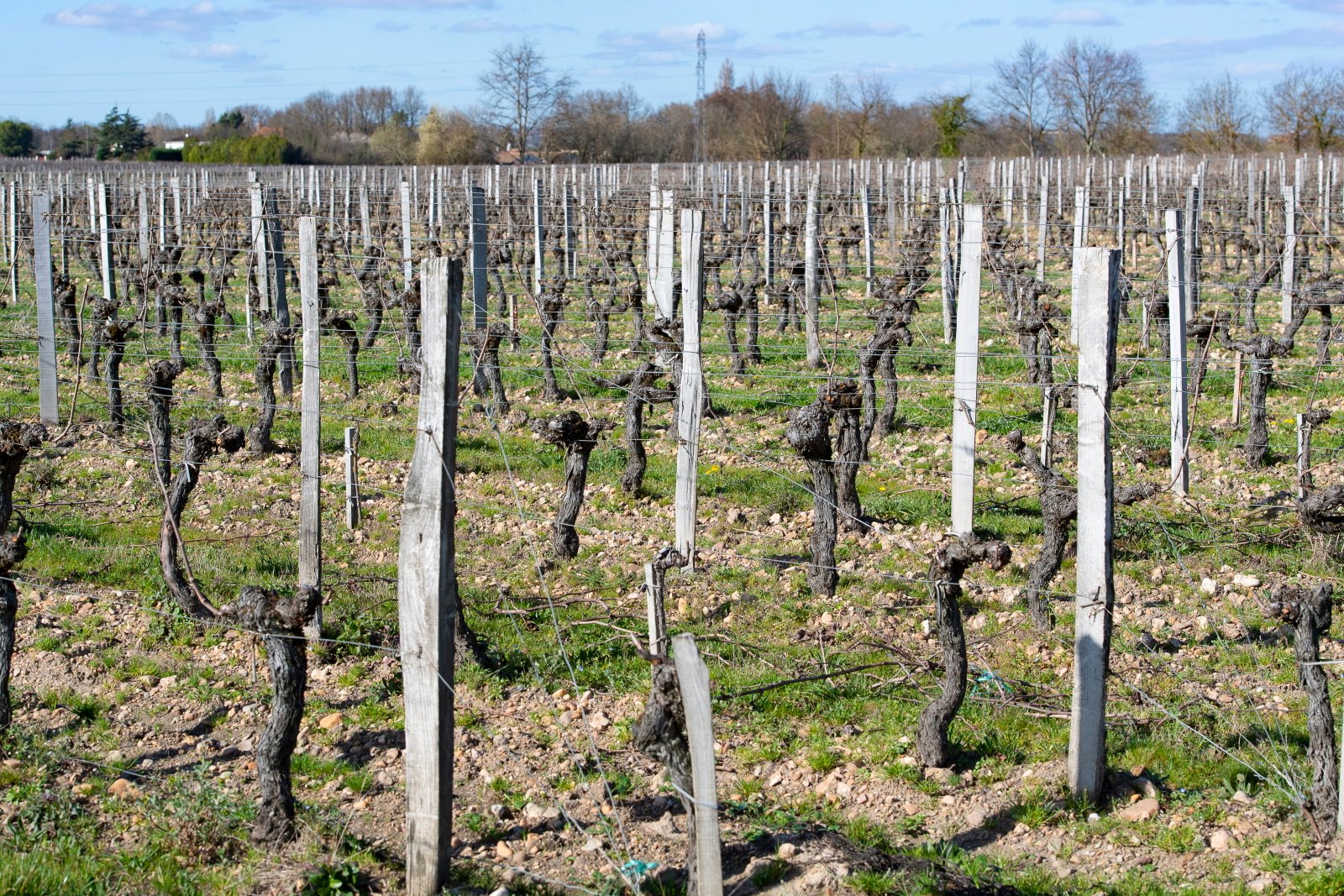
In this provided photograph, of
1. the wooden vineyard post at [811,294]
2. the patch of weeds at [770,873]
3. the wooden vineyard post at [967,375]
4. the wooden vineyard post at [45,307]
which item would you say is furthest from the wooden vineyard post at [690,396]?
the wooden vineyard post at [45,307]

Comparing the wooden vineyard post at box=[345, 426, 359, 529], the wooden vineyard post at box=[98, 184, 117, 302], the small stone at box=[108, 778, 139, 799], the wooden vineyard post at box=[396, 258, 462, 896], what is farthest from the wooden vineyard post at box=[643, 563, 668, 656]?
the wooden vineyard post at box=[98, 184, 117, 302]

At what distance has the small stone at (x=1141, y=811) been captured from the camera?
3955mm

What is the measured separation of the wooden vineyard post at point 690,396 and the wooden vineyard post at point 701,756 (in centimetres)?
339

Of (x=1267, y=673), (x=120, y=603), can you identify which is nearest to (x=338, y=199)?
(x=120, y=603)

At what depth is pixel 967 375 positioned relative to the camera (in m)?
6.57

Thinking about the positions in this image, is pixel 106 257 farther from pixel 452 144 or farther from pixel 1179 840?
pixel 452 144

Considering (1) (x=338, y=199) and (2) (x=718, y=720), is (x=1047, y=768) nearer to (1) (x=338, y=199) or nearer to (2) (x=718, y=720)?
(2) (x=718, y=720)

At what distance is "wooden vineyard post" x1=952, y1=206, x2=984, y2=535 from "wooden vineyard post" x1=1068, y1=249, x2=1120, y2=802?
2367 mm

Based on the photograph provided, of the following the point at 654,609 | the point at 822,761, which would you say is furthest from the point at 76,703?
the point at 822,761

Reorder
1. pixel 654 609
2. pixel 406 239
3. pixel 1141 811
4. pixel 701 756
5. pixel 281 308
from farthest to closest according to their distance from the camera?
pixel 406 239, pixel 281 308, pixel 1141 811, pixel 654 609, pixel 701 756

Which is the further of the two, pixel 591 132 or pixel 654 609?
pixel 591 132

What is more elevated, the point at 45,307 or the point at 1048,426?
the point at 45,307

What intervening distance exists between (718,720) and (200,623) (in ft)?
8.46

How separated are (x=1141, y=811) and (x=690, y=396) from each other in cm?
333
